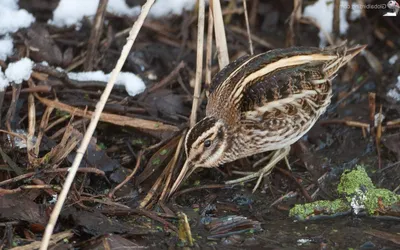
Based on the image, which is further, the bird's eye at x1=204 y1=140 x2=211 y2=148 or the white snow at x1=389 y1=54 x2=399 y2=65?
the white snow at x1=389 y1=54 x2=399 y2=65

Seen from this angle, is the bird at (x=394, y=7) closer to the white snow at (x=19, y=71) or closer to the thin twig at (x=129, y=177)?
the thin twig at (x=129, y=177)

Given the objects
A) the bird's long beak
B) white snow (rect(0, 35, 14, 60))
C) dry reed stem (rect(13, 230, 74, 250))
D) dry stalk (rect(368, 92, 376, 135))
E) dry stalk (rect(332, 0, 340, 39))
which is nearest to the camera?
dry reed stem (rect(13, 230, 74, 250))

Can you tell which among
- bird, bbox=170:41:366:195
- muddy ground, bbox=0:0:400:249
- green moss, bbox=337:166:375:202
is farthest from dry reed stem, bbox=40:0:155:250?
green moss, bbox=337:166:375:202

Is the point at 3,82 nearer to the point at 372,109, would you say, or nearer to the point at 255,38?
the point at 255,38

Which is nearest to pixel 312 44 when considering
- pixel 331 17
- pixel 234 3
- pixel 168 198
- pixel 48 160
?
pixel 331 17

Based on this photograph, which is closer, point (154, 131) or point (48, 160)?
point (48, 160)

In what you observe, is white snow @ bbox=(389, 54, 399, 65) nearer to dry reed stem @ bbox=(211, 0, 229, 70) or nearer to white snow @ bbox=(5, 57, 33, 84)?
dry reed stem @ bbox=(211, 0, 229, 70)

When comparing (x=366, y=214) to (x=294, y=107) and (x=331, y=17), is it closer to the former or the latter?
(x=294, y=107)
